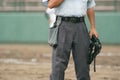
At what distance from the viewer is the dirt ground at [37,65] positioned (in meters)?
9.53

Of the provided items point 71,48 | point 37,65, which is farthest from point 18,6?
point 71,48

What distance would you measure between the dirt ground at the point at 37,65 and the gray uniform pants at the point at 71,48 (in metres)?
3.14

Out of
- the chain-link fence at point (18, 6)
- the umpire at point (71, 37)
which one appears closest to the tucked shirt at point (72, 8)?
the umpire at point (71, 37)

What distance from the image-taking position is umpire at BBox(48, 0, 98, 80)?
232 inches

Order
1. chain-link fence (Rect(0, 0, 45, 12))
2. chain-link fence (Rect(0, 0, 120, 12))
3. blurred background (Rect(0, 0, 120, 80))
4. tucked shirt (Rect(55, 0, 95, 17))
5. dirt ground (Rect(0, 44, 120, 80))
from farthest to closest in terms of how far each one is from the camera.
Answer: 1. chain-link fence (Rect(0, 0, 45, 12))
2. chain-link fence (Rect(0, 0, 120, 12))
3. blurred background (Rect(0, 0, 120, 80))
4. dirt ground (Rect(0, 44, 120, 80))
5. tucked shirt (Rect(55, 0, 95, 17))

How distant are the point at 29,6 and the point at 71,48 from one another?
14.0m

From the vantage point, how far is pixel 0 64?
11.7 m

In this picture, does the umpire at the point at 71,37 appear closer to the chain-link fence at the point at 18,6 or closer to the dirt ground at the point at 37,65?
the dirt ground at the point at 37,65

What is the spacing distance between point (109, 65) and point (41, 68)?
73.6 inches

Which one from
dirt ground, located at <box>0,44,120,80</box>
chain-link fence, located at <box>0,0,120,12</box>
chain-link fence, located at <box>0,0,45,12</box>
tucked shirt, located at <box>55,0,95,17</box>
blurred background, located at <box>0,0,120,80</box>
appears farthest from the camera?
chain-link fence, located at <box>0,0,45,12</box>

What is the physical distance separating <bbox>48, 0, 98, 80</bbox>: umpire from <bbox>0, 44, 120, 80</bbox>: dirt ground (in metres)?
3.15

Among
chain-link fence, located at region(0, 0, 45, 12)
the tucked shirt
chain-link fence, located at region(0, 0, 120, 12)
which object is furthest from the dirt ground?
chain-link fence, located at region(0, 0, 45, 12)

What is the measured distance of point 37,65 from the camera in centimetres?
1147

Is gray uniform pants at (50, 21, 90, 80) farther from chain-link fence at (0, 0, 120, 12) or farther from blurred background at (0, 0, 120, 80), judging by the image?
chain-link fence at (0, 0, 120, 12)
